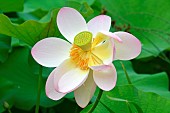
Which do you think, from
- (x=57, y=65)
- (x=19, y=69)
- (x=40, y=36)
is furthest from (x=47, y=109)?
(x=57, y=65)

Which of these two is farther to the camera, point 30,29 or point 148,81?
point 148,81

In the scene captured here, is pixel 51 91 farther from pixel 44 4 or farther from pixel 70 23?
pixel 44 4

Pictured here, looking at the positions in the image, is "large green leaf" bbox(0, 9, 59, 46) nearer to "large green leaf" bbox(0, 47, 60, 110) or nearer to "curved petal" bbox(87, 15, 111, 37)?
"curved petal" bbox(87, 15, 111, 37)

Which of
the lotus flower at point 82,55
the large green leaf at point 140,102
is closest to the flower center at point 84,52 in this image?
the lotus flower at point 82,55

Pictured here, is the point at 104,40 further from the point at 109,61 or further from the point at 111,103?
the point at 111,103

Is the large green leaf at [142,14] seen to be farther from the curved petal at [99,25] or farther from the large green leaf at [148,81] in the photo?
the curved petal at [99,25]

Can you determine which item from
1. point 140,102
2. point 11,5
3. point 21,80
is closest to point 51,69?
point 21,80
